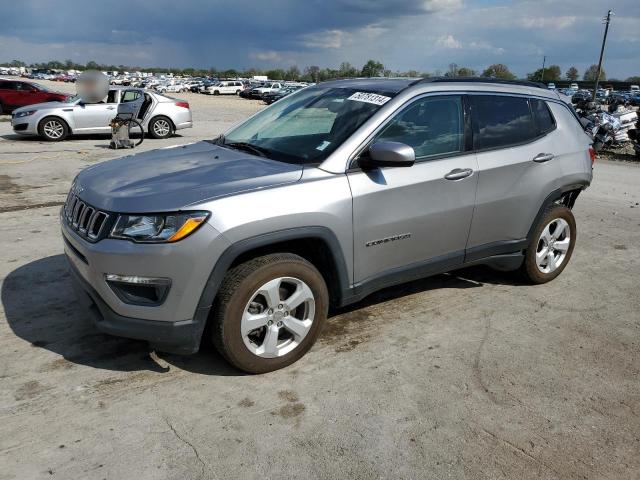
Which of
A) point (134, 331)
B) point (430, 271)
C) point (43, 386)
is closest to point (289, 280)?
point (134, 331)

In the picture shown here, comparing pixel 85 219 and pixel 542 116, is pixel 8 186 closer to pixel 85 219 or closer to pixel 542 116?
pixel 85 219

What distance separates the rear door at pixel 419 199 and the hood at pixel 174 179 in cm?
59

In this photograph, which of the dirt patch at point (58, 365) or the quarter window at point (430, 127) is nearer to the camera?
the dirt patch at point (58, 365)

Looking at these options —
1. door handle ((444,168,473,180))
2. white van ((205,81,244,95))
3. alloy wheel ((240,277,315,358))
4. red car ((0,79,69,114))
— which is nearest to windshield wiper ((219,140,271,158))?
alloy wheel ((240,277,315,358))

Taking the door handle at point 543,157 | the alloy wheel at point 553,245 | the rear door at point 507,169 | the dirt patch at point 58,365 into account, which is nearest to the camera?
the dirt patch at point 58,365

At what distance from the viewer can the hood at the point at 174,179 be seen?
3.00 m

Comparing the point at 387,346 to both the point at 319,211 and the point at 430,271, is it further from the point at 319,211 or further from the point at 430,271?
the point at 319,211

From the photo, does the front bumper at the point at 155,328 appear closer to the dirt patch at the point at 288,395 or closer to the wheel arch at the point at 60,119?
the dirt patch at the point at 288,395

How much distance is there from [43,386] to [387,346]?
87.6 inches

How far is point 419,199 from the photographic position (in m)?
3.77

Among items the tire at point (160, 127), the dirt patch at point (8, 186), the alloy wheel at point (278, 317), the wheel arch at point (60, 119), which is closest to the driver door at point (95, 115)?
the wheel arch at point (60, 119)


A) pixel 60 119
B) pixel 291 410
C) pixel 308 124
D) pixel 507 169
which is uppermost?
pixel 308 124

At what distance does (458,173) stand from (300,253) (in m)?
1.38

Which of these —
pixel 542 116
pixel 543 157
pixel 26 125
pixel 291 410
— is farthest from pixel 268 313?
pixel 26 125
